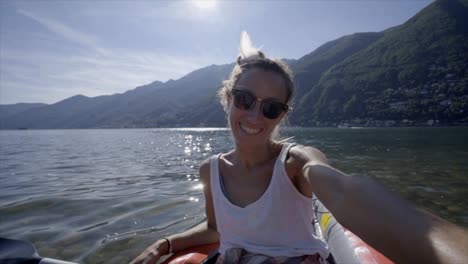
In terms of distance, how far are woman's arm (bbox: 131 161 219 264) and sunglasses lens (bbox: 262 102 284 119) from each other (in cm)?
82

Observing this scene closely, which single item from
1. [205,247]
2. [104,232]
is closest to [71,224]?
[104,232]

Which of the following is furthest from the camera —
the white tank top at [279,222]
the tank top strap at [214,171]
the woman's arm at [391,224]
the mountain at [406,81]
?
the mountain at [406,81]

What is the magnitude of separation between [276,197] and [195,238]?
1.47 m

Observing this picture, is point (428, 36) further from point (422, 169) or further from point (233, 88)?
point (233, 88)

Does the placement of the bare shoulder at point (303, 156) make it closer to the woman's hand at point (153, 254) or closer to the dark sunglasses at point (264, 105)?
the dark sunglasses at point (264, 105)

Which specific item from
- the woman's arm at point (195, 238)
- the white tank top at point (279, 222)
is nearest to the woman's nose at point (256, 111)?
the white tank top at point (279, 222)

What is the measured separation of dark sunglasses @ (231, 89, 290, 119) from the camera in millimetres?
2451

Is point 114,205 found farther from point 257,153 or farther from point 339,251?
point 339,251

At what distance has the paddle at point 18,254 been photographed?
2432 mm

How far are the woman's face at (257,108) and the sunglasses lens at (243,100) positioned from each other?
1.3 inches

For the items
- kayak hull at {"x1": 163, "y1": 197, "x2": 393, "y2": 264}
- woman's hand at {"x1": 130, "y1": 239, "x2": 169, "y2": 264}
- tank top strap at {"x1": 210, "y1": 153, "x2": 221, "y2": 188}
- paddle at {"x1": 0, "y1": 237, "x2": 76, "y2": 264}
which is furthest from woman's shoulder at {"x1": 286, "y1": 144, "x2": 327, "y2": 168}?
paddle at {"x1": 0, "y1": 237, "x2": 76, "y2": 264}

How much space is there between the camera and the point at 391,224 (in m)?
1.12

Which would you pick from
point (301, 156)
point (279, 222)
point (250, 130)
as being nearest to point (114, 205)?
point (250, 130)

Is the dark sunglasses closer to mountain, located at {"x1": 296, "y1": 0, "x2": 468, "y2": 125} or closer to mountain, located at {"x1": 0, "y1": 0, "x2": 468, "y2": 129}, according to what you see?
mountain, located at {"x1": 0, "y1": 0, "x2": 468, "y2": 129}
